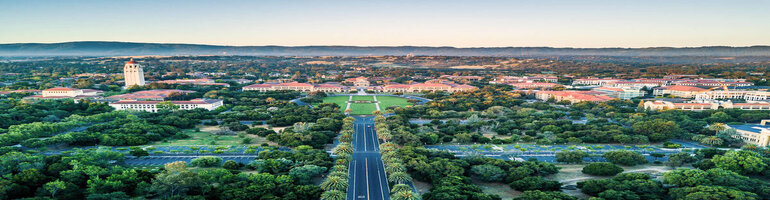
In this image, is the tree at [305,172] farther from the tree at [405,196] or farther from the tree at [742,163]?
the tree at [742,163]

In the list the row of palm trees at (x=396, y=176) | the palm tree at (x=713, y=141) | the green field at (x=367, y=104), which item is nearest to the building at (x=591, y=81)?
the green field at (x=367, y=104)


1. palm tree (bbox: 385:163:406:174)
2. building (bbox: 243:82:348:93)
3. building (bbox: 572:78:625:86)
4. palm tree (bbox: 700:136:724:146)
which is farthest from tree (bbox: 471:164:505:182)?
building (bbox: 572:78:625:86)

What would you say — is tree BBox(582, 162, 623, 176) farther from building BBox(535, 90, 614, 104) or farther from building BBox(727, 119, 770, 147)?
building BBox(535, 90, 614, 104)

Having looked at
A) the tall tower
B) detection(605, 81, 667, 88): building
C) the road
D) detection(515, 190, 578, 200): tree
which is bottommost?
the road

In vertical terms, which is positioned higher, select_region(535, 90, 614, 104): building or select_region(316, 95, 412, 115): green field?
select_region(535, 90, 614, 104): building

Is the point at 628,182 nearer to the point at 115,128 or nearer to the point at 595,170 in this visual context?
the point at 595,170

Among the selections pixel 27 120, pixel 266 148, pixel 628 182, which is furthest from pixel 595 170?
pixel 27 120

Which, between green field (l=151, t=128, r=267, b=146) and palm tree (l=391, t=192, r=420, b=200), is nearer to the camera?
palm tree (l=391, t=192, r=420, b=200)
